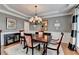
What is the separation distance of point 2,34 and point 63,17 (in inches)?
48.1

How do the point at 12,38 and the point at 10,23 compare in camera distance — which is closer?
the point at 10,23

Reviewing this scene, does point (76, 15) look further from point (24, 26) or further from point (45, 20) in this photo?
point (24, 26)

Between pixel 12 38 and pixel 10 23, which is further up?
pixel 10 23

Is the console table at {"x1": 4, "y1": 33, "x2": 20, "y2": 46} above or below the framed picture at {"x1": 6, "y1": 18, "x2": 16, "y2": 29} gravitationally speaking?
below

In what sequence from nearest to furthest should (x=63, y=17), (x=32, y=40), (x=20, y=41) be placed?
(x=63, y=17), (x=20, y=41), (x=32, y=40)

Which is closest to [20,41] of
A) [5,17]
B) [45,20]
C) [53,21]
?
[5,17]

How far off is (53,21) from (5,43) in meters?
1.06

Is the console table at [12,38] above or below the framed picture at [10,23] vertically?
below

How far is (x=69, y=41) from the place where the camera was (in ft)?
4.18
